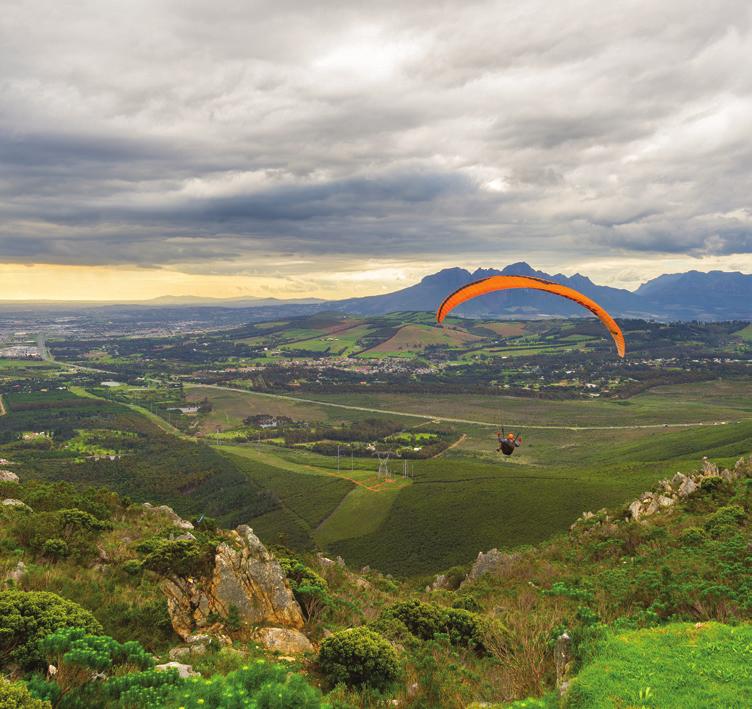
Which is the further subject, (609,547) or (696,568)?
(609,547)

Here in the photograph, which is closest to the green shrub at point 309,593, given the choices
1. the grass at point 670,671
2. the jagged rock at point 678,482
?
the grass at point 670,671

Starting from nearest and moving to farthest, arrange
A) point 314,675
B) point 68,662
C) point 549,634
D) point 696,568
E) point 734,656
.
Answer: point 68,662 < point 734,656 < point 314,675 < point 549,634 < point 696,568

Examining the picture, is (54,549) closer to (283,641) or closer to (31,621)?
(31,621)

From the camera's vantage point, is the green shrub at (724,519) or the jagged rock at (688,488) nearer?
the green shrub at (724,519)

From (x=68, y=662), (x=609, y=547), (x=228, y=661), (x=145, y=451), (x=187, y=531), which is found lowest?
(x=145, y=451)

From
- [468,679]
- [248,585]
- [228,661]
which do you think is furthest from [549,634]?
[248,585]

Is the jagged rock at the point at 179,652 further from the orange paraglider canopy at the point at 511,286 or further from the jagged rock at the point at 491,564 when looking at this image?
the jagged rock at the point at 491,564

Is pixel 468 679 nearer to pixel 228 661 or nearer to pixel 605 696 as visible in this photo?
pixel 605 696

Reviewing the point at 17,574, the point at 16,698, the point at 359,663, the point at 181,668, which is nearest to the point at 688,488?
the point at 359,663

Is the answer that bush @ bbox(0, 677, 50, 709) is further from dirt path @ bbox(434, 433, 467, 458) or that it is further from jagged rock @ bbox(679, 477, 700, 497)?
dirt path @ bbox(434, 433, 467, 458)
